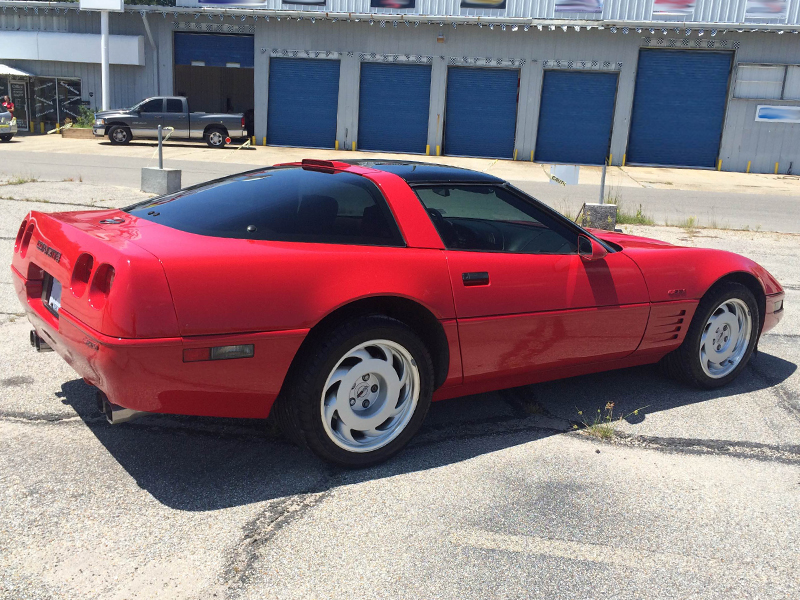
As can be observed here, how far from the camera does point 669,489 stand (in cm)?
340

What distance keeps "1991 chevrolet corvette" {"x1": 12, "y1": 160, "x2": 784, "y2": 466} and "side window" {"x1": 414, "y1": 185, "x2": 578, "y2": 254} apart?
0.01m

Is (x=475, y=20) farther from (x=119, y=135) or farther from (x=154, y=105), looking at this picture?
(x=119, y=135)

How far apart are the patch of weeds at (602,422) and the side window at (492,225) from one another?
0.95 m

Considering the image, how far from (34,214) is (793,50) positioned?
28.3 meters

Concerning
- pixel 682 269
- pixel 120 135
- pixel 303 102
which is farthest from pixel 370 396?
pixel 303 102

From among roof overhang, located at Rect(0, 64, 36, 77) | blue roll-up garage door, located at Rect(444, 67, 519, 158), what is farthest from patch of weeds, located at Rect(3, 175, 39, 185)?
roof overhang, located at Rect(0, 64, 36, 77)

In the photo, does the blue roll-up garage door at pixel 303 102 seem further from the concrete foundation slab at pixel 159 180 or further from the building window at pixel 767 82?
the concrete foundation slab at pixel 159 180

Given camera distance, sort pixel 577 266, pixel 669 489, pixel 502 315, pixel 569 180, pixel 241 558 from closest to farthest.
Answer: pixel 241 558 → pixel 669 489 → pixel 502 315 → pixel 577 266 → pixel 569 180

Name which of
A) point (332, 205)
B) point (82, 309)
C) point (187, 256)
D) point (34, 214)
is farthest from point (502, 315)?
point (34, 214)

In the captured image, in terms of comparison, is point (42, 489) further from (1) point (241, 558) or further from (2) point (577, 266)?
(2) point (577, 266)

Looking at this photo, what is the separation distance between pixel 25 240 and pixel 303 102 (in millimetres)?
26569

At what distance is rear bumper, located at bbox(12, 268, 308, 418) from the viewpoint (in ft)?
9.27

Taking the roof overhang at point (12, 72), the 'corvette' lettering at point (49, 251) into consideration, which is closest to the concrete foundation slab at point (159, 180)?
the 'corvette' lettering at point (49, 251)

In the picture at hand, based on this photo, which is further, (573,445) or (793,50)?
(793,50)
